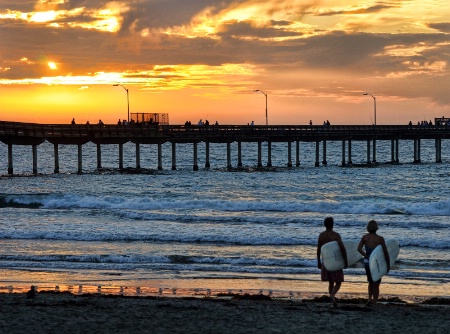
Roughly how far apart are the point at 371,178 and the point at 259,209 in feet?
92.7

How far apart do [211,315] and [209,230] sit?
60.2 ft

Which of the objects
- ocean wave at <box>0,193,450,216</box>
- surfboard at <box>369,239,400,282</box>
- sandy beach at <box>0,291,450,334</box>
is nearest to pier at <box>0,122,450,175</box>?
ocean wave at <box>0,193,450,216</box>

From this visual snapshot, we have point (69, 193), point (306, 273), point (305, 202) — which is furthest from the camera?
point (69, 193)

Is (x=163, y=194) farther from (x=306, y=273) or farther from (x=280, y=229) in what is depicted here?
(x=306, y=273)

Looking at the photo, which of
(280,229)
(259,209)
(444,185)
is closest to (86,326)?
(280,229)

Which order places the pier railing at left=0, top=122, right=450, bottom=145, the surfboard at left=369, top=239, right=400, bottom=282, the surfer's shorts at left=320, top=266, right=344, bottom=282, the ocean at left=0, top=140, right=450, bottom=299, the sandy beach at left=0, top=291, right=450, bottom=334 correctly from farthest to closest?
the pier railing at left=0, top=122, right=450, bottom=145 → the ocean at left=0, top=140, right=450, bottom=299 → the surfer's shorts at left=320, top=266, right=344, bottom=282 → the surfboard at left=369, top=239, right=400, bottom=282 → the sandy beach at left=0, top=291, right=450, bottom=334

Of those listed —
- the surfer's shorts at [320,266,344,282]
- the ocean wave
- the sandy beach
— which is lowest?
the ocean wave

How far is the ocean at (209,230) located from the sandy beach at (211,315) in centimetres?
181

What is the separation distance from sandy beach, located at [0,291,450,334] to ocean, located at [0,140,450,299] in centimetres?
181

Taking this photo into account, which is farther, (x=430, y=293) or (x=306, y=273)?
(x=306, y=273)

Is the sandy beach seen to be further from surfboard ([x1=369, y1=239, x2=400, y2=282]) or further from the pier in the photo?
the pier

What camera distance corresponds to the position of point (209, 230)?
3397 centimetres

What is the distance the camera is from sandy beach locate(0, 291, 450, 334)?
47.5 ft

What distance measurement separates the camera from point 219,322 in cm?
1503
